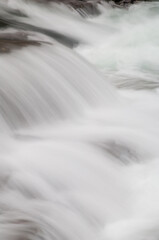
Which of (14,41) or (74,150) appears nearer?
(74,150)

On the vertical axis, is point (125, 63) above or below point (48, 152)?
above

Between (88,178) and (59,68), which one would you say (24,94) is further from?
(88,178)

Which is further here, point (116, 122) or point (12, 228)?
point (116, 122)

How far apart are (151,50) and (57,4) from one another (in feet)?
11.6

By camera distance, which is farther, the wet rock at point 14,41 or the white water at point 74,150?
the wet rock at point 14,41

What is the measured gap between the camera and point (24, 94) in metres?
4.89

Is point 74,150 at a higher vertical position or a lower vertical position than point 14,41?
lower

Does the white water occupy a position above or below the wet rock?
below

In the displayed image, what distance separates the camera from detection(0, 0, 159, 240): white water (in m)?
3.23

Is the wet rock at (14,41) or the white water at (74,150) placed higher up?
the wet rock at (14,41)

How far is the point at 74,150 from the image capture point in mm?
4223

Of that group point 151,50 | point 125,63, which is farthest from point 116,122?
point 151,50

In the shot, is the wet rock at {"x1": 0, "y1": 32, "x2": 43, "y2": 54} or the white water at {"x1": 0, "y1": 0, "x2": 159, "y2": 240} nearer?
the white water at {"x1": 0, "y1": 0, "x2": 159, "y2": 240}

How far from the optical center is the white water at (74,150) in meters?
3.23
